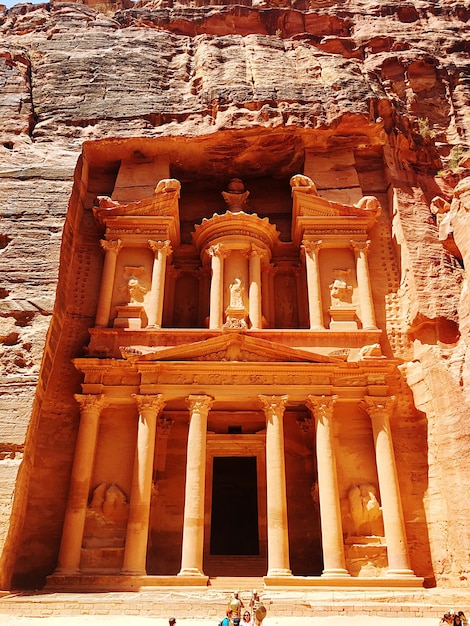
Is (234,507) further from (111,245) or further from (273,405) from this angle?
(111,245)

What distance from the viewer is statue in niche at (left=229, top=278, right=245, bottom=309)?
16031 millimetres

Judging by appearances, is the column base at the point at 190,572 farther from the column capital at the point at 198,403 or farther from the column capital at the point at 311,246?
the column capital at the point at 311,246

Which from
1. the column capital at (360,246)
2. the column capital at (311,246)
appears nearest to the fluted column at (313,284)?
the column capital at (311,246)

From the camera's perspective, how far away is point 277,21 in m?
27.2

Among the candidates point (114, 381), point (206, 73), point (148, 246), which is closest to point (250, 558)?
point (114, 381)

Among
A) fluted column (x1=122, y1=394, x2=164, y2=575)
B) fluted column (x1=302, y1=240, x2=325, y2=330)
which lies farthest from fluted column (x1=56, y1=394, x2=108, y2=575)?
fluted column (x1=302, y1=240, x2=325, y2=330)

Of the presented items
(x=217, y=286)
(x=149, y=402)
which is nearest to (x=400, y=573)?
(x=149, y=402)

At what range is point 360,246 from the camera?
1659 centimetres

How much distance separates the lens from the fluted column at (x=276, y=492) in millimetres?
12094

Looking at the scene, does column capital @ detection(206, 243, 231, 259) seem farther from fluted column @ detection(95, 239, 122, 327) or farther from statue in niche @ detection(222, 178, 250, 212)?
fluted column @ detection(95, 239, 122, 327)

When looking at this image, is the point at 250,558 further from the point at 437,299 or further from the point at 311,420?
the point at 437,299

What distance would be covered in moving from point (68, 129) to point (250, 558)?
45.9ft

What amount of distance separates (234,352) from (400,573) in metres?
6.26

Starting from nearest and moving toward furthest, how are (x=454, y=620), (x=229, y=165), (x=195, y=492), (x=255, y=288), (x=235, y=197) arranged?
(x=454, y=620)
(x=195, y=492)
(x=255, y=288)
(x=235, y=197)
(x=229, y=165)
